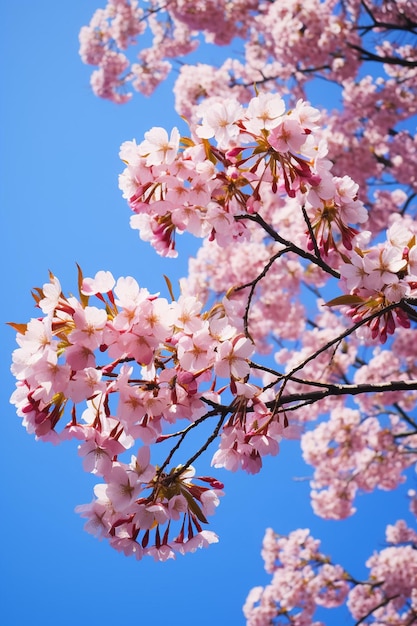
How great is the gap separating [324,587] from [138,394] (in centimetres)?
806

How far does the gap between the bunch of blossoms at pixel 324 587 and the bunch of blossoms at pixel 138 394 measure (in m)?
7.69

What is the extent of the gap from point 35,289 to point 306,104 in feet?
3.27

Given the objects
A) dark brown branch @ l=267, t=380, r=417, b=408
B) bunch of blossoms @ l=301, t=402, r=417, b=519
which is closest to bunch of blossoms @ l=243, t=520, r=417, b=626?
bunch of blossoms @ l=301, t=402, r=417, b=519

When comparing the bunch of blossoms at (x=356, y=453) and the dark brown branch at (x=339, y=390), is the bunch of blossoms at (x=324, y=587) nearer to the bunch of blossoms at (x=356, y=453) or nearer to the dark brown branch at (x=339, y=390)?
the bunch of blossoms at (x=356, y=453)

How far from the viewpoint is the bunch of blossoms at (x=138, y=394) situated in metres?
1.32

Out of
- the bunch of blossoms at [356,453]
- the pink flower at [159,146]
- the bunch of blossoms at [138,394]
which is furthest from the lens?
the bunch of blossoms at [356,453]

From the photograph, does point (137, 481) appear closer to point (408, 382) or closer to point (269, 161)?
point (408, 382)

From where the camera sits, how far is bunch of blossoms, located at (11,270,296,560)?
132 centimetres

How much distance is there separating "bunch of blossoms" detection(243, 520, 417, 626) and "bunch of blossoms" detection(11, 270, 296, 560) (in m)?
7.69

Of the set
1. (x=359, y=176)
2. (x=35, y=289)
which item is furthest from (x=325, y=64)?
(x=35, y=289)

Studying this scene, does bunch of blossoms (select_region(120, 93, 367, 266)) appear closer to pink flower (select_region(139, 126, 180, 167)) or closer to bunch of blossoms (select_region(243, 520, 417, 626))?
pink flower (select_region(139, 126, 180, 167))

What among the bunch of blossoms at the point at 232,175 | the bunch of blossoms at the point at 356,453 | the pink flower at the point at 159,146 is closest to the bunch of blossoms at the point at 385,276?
the bunch of blossoms at the point at 232,175

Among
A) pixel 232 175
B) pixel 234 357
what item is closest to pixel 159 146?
pixel 232 175

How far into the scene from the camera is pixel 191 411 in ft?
4.72
